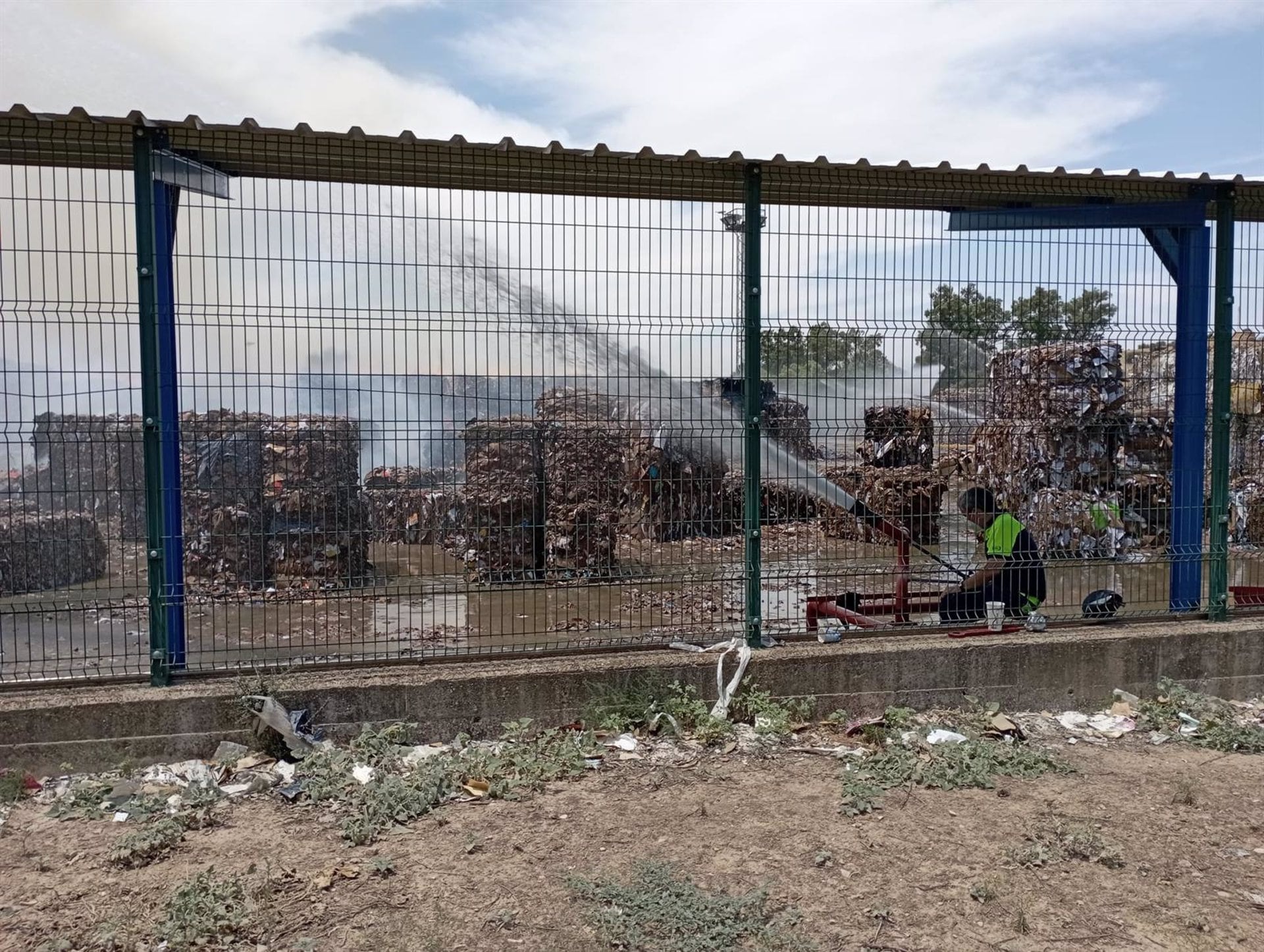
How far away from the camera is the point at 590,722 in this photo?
5.52 m

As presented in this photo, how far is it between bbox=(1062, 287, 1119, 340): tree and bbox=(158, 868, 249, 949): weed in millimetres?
5510

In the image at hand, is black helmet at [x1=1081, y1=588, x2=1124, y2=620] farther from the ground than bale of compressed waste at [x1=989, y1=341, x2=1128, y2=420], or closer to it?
closer to it

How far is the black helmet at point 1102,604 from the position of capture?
6.55 m

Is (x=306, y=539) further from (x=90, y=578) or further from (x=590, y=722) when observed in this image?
(x=590, y=722)

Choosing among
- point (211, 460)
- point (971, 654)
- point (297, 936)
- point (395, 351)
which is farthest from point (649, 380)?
point (297, 936)

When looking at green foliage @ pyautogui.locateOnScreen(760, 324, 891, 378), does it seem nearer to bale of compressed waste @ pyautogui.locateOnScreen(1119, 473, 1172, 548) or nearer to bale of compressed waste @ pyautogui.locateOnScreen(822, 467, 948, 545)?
bale of compressed waste @ pyautogui.locateOnScreen(822, 467, 948, 545)

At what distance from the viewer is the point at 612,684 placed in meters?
5.59

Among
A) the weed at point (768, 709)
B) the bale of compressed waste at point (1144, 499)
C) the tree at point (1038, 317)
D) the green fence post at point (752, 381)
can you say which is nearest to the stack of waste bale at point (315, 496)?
the green fence post at point (752, 381)

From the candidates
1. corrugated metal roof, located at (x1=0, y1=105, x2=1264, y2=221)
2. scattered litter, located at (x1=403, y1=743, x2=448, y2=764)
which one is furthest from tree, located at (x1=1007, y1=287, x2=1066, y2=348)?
scattered litter, located at (x1=403, y1=743, x2=448, y2=764)

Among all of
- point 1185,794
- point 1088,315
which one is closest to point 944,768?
point 1185,794

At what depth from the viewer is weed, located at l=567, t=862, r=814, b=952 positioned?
3.42 m

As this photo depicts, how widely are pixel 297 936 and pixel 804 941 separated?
1.80 metres

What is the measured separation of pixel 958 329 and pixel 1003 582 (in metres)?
1.78

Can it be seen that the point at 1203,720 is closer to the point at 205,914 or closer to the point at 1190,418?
the point at 1190,418
